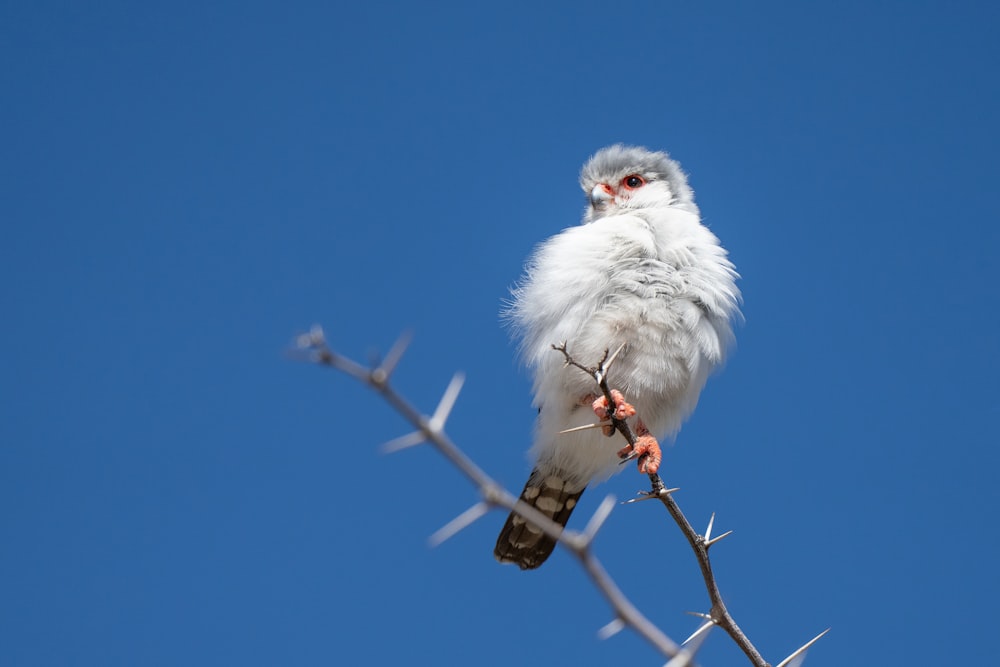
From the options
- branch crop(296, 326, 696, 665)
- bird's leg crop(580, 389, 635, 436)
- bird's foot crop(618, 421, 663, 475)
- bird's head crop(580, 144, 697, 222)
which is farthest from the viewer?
bird's head crop(580, 144, 697, 222)

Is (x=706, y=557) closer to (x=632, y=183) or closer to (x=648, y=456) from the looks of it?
(x=648, y=456)

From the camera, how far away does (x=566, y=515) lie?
5.75m

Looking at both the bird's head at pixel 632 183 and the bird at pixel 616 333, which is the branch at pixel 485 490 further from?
the bird's head at pixel 632 183

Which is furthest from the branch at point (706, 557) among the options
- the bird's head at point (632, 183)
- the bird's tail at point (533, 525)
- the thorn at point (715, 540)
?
the bird's head at point (632, 183)

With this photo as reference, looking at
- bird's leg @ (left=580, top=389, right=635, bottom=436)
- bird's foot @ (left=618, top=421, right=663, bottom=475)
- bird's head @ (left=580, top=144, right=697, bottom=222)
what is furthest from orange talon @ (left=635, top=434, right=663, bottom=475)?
bird's head @ (left=580, top=144, right=697, bottom=222)

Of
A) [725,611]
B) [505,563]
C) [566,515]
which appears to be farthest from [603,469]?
[725,611]

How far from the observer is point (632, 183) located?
5.98 meters

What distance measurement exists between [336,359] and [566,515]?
4.67 m

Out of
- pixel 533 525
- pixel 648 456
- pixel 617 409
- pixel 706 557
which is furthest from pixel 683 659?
pixel 533 525

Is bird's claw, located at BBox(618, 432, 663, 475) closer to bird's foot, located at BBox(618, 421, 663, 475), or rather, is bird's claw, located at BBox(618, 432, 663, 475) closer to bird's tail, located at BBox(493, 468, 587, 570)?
bird's foot, located at BBox(618, 421, 663, 475)

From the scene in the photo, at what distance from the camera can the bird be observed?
469 centimetres

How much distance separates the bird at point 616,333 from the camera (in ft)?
15.4

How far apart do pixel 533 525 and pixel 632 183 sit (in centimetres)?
227

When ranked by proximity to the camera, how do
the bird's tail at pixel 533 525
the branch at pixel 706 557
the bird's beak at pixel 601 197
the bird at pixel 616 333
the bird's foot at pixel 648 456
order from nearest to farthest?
the branch at pixel 706 557
the bird's foot at pixel 648 456
the bird at pixel 616 333
the bird's tail at pixel 533 525
the bird's beak at pixel 601 197
